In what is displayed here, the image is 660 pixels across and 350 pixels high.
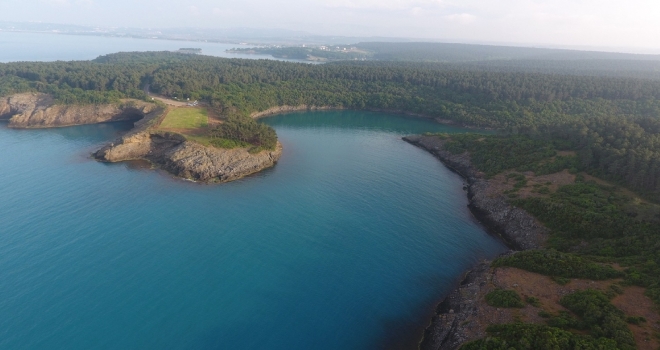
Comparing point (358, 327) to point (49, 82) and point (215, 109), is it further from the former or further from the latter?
point (49, 82)

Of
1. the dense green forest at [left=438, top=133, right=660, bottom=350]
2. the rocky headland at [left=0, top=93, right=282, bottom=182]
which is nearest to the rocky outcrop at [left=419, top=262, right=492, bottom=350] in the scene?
the dense green forest at [left=438, top=133, right=660, bottom=350]

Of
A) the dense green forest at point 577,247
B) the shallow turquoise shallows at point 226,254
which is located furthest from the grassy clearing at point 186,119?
the dense green forest at point 577,247

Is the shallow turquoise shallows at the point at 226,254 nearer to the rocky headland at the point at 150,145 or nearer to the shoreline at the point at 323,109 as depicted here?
the rocky headland at the point at 150,145

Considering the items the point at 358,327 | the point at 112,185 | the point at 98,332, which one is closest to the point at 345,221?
the point at 358,327

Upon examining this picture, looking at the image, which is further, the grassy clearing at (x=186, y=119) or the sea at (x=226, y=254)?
the grassy clearing at (x=186, y=119)

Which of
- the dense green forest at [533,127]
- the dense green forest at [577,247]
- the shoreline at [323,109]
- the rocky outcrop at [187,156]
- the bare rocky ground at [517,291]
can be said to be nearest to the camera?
the dense green forest at [577,247]

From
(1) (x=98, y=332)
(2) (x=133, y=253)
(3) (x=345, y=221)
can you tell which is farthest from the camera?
(3) (x=345, y=221)

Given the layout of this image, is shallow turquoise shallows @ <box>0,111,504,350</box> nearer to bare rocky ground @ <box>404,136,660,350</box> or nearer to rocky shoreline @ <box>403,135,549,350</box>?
rocky shoreline @ <box>403,135,549,350</box>
